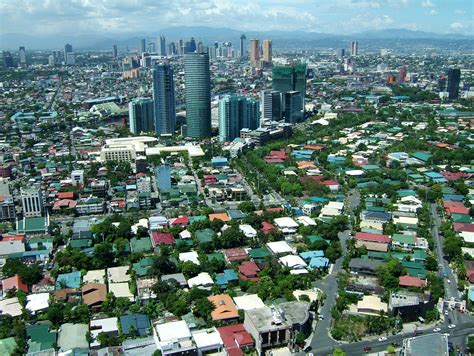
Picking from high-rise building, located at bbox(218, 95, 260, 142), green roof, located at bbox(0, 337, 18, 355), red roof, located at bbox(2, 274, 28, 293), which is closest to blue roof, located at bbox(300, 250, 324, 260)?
red roof, located at bbox(2, 274, 28, 293)

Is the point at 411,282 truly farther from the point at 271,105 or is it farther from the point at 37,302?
the point at 271,105

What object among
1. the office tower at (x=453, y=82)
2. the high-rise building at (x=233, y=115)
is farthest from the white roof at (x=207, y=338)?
the office tower at (x=453, y=82)

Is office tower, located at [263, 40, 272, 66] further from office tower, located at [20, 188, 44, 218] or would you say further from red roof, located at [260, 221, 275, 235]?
red roof, located at [260, 221, 275, 235]

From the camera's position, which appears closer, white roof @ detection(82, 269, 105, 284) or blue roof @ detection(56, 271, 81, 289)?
blue roof @ detection(56, 271, 81, 289)

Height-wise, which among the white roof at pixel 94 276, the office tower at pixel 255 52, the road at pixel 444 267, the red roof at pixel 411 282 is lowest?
the road at pixel 444 267

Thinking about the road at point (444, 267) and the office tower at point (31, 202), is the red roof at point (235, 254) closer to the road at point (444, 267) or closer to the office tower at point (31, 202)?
the road at point (444, 267)

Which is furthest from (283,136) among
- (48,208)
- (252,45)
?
(252,45)
